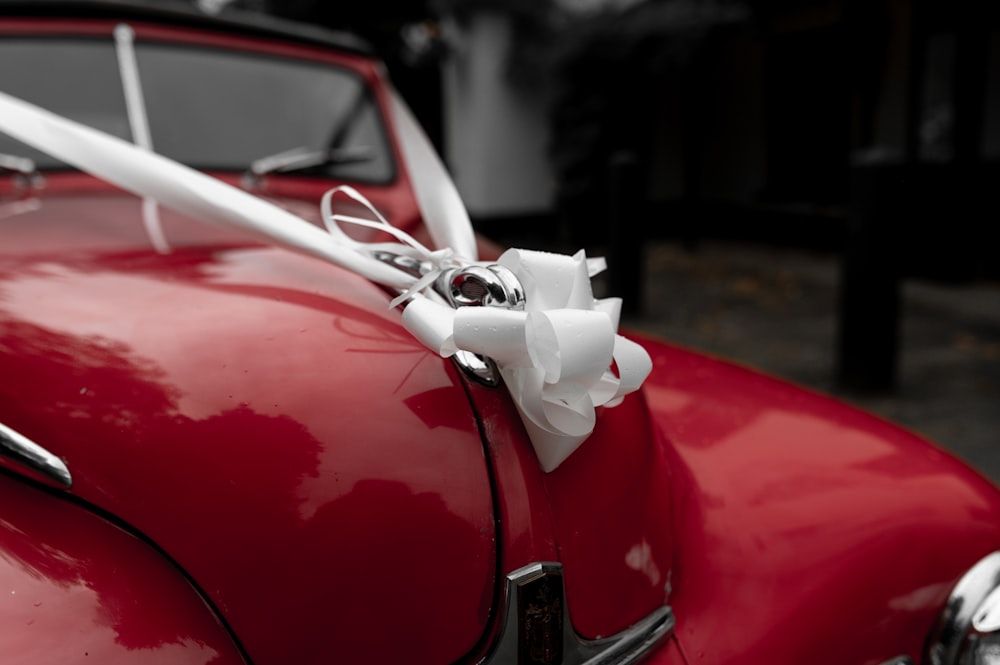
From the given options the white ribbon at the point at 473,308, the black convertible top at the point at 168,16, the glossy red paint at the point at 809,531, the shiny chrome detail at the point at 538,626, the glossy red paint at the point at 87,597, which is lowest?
the glossy red paint at the point at 809,531

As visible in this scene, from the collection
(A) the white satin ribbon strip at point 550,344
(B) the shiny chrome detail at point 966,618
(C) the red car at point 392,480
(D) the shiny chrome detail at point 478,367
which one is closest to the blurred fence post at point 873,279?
(C) the red car at point 392,480

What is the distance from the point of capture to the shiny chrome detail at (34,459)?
1.00 metres

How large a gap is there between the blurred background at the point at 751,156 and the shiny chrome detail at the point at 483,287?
12.4 feet

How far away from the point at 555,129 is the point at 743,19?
2.33 meters

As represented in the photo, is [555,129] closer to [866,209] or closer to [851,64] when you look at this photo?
[851,64]

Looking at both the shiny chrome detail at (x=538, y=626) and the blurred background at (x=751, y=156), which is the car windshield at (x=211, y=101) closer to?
the shiny chrome detail at (x=538, y=626)

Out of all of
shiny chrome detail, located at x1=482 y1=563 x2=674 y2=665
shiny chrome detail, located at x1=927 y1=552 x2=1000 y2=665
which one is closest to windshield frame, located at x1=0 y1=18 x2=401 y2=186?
shiny chrome detail, located at x1=482 y1=563 x2=674 y2=665

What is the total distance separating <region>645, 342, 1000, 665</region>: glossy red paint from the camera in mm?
1219

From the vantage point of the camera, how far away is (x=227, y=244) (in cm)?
143

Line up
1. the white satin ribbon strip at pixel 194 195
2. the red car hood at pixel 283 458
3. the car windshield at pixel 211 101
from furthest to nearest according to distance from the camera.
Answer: the car windshield at pixel 211 101 < the white satin ribbon strip at pixel 194 195 < the red car hood at pixel 283 458

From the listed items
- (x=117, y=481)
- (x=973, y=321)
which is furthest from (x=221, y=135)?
(x=973, y=321)

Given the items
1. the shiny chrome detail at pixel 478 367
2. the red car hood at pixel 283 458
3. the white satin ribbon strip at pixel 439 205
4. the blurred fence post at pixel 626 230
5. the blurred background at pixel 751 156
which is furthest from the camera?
the blurred fence post at pixel 626 230

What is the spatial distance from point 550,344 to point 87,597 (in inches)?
21.5

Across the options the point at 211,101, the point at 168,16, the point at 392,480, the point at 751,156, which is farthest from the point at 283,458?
the point at 751,156
